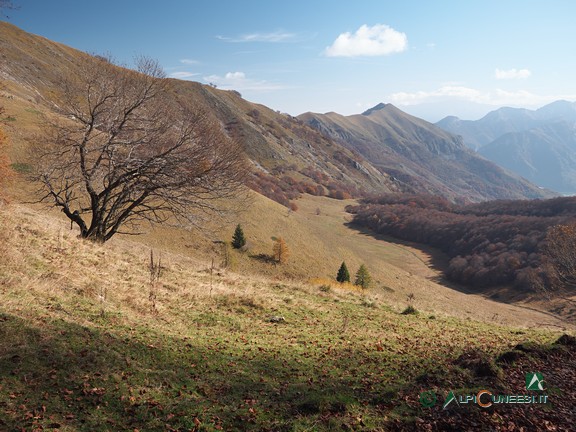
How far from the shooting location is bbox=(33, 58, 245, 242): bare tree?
1644cm

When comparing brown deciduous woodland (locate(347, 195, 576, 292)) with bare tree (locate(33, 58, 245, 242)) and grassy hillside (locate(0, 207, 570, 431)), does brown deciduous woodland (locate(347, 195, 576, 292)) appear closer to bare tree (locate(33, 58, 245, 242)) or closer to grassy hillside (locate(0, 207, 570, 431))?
grassy hillside (locate(0, 207, 570, 431))

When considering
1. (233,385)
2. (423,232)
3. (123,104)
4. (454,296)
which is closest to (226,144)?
(123,104)

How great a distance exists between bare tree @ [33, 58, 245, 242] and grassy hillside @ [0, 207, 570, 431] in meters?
3.26

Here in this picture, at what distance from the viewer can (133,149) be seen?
1739cm

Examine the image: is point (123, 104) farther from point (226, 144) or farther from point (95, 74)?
point (226, 144)

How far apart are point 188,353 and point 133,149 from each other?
472 inches

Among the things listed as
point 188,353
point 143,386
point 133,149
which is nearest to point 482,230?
point 133,149

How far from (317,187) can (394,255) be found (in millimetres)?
70788

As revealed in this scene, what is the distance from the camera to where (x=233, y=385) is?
8086mm

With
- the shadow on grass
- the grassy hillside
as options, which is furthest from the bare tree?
the shadow on grass

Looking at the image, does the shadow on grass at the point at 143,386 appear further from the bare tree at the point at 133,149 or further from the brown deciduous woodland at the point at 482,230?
the brown deciduous woodland at the point at 482,230

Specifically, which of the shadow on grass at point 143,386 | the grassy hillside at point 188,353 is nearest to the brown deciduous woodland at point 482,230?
the grassy hillside at point 188,353

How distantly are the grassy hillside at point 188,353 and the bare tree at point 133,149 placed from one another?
3.26m

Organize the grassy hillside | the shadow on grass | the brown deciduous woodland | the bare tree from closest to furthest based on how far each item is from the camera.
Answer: the shadow on grass < the grassy hillside < the bare tree < the brown deciduous woodland
